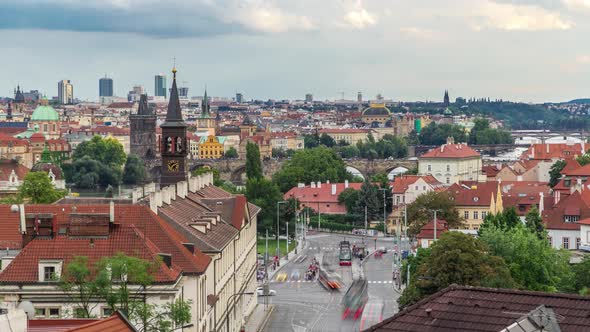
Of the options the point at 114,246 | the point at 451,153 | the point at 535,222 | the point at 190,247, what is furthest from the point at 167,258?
the point at 451,153

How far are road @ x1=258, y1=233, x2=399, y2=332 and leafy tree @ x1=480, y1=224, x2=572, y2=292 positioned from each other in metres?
5.88

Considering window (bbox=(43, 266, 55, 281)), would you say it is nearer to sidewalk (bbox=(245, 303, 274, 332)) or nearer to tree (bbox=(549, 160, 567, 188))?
sidewalk (bbox=(245, 303, 274, 332))

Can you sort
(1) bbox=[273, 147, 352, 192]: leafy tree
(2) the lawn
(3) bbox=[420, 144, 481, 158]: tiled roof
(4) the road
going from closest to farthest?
(4) the road < (2) the lawn < (1) bbox=[273, 147, 352, 192]: leafy tree < (3) bbox=[420, 144, 481, 158]: tiled roof

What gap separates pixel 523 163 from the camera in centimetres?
17375

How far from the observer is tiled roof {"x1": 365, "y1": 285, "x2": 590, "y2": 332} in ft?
75.3

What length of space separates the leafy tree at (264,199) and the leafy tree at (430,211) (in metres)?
11.4


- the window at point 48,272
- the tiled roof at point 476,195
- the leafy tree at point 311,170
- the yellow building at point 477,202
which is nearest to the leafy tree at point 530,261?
the window at point 48,272

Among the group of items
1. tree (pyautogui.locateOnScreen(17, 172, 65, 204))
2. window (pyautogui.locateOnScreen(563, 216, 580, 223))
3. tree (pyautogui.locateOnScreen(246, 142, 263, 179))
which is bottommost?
tree (pyautogui.locateOnScreen(246, 142, 263, 179))

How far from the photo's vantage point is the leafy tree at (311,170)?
166 meters

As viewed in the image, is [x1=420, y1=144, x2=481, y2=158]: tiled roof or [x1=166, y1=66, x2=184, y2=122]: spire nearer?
[x1=166, y1=66, x2=184, y2=122]: spire

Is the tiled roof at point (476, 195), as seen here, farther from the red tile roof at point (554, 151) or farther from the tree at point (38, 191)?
the red tile roof at point (554, 151)

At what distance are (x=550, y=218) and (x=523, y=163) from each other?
75513 mm

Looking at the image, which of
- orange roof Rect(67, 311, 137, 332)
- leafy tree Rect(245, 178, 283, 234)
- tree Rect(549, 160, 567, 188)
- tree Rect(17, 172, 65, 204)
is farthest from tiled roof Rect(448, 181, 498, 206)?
orange roof Rect(67, 311, 137, 332)

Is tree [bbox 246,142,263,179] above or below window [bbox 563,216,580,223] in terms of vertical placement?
below
